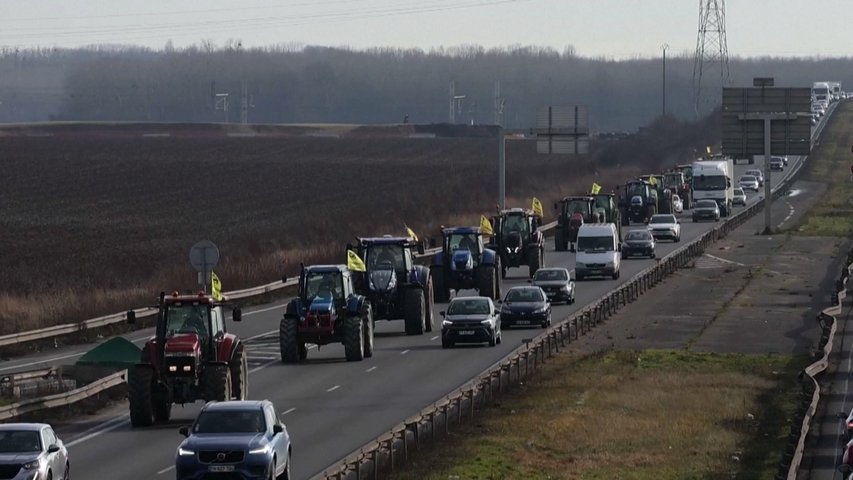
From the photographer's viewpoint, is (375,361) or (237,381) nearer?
(237,381)

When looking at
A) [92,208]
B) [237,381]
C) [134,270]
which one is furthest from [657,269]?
[92,208]

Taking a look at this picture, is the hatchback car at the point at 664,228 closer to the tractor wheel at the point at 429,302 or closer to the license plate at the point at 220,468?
the tractor wheel at the point at 429,302

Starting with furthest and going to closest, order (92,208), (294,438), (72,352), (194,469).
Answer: (92,208) → (72,352) → (294,438) → (194,469)

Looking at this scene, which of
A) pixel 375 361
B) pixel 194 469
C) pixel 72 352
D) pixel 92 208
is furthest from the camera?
pixel 92 208

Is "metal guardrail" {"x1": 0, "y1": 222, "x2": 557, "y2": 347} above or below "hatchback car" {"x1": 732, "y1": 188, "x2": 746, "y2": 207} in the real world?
above

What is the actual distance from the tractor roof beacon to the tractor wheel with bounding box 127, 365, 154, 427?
109ft

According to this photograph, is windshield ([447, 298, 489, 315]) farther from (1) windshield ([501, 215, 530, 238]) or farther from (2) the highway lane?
(1) windshield ([501, 215, 530, 238])

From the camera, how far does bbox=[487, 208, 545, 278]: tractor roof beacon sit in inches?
2559

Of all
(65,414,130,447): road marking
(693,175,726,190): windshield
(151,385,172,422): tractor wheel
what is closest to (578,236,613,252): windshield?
(65,414,130,447): road marking

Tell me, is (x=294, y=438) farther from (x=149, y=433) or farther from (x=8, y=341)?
(x=8, y=341)

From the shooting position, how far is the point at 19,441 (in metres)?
24.5

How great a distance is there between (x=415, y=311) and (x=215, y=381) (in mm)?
16767

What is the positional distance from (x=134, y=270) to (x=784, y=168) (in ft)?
341

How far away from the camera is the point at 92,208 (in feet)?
345
